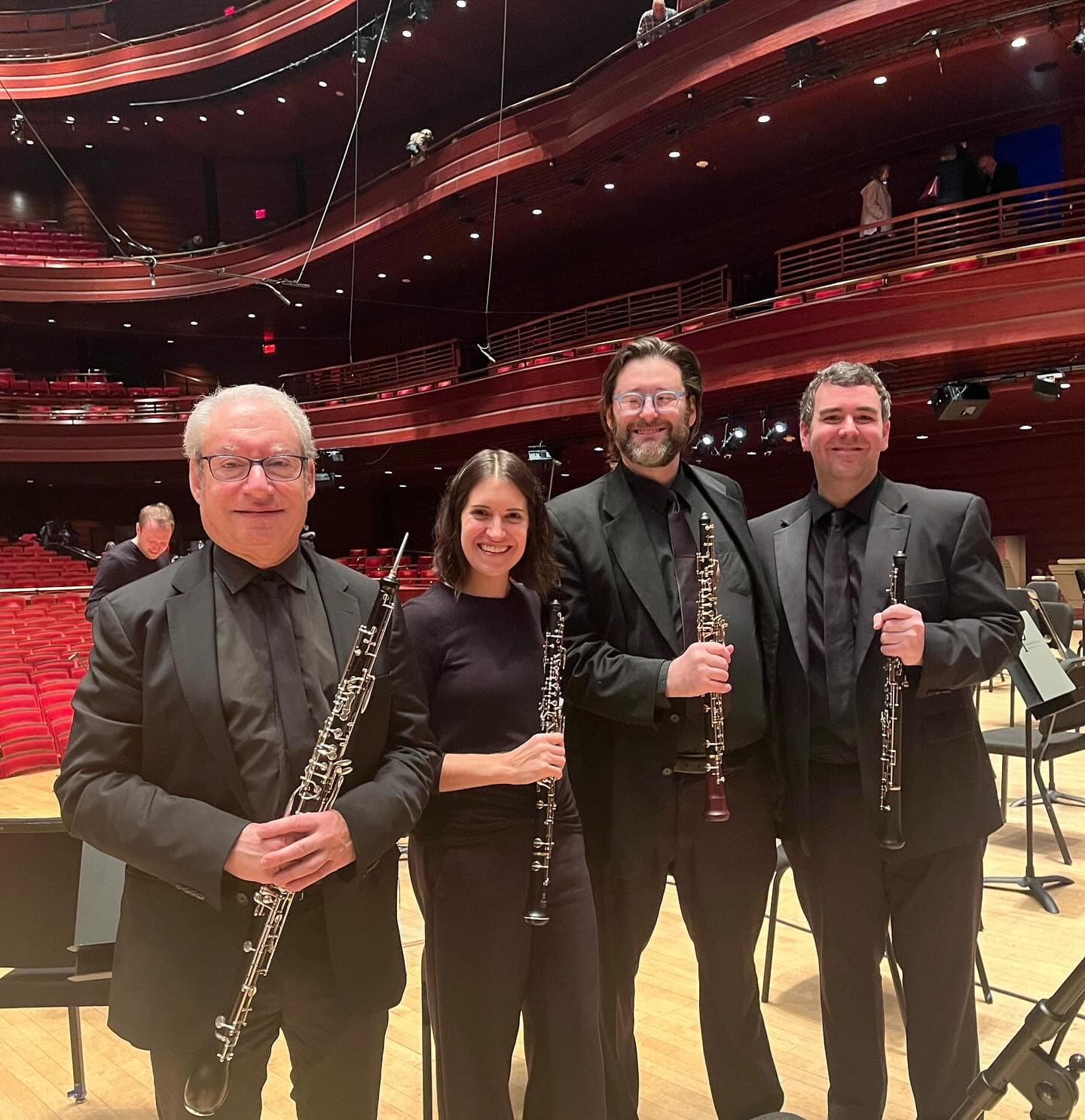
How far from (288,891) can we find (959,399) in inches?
374

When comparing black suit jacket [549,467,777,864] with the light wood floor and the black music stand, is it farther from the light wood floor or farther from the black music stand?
the black music stand

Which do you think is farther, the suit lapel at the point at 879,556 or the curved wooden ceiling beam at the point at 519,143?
the curved wooden ceiling beam at the point at 519,143

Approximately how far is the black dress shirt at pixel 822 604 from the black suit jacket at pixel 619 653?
0.10 meters

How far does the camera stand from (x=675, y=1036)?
9.31 ft

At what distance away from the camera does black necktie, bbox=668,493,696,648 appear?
2.12m

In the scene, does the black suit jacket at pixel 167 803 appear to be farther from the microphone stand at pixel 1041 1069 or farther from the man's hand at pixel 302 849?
the microphone stand at pixel 1041 1069

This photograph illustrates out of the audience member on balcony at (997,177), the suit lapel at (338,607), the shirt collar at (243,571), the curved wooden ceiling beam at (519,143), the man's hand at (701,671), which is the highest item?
the curved wooden ceiling beam at (519,143)

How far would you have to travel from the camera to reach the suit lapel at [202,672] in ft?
4.79

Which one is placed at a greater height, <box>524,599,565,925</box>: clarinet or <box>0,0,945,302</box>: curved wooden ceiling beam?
<box>0,0,945,302</box>: curved wooden ceiling beam

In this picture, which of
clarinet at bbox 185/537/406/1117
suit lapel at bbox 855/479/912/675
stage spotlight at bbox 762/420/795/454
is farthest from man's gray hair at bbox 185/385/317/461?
stage spotlight at bbox 762/420/795/454

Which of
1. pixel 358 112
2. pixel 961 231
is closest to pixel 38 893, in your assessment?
pixel 961 231

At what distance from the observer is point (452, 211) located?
43.1 ft

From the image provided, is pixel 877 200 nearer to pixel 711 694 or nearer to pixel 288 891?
pixel 711 694

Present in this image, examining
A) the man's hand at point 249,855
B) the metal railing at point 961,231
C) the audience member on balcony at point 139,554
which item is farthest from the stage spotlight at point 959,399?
the man's hand at point 249,855
